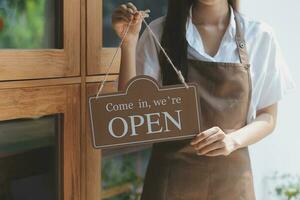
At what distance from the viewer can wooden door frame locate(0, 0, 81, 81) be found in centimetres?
98

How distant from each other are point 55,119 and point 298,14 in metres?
1.32

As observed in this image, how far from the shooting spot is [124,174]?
1.36 meters

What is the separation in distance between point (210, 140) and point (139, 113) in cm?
17

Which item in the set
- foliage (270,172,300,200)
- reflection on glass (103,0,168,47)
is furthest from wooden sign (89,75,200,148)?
foliage (270,172,300,200)

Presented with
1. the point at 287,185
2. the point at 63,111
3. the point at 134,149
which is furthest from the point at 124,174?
the point at 287,185

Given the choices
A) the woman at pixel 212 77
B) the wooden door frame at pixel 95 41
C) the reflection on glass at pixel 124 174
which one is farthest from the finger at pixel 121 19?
the reflection on glass at pixel 124 174

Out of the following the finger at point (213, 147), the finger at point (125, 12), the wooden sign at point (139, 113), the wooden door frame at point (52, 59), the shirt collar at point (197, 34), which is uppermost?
the finger at point (125, 12)

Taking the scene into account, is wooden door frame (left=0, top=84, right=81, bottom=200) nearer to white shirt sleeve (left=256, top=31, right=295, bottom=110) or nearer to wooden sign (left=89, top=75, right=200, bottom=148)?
wooden sign (left=89, top=75, right=200, bottom=148)

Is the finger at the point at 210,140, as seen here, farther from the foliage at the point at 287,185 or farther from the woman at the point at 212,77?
the foliage at the point at 287,185

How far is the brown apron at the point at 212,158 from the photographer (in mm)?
1058

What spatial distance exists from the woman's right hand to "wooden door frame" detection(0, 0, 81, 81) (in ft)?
0.39

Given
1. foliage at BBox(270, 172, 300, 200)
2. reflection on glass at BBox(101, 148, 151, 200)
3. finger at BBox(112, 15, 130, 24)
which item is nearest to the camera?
finger at BBox(112, 15, 130, 24)

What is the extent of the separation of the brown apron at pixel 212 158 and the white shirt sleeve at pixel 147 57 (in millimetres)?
85

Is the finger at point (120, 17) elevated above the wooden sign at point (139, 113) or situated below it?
above
